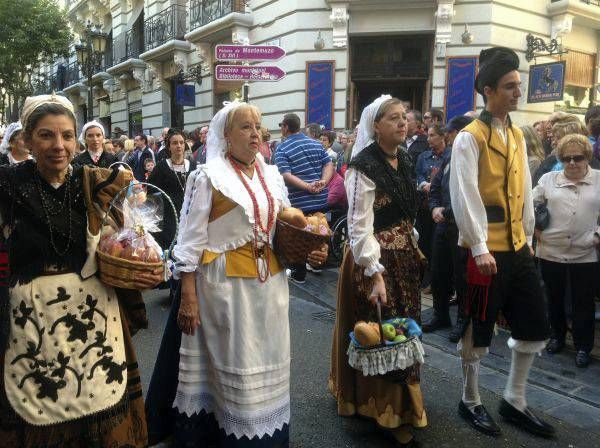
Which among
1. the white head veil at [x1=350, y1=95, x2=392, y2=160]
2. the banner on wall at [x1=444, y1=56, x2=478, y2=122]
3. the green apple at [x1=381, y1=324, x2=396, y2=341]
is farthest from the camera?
the banner on wall at [x1=444, y1=56, x2=478, y2=122]

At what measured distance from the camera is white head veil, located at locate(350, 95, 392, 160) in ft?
10.5

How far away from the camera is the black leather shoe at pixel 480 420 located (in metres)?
3.29

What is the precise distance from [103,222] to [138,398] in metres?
0.84

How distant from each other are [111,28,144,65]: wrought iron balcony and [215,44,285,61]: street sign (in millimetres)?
15396

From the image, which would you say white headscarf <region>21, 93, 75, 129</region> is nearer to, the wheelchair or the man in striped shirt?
the man in striped shirt

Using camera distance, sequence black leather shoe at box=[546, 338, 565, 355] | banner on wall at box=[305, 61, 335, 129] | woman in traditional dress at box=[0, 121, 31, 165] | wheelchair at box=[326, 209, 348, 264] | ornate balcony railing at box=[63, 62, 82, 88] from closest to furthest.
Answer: black leather shoe at box=[546, 338, 565, 355], woman in traditional dress at box=[0, 121, 31, 165], wheelchair at box=[326, 209, 348, 264], banner on wall at box=[305, 61, 335, 129], ornate balcony railing at box=[63, 62, 82, 88]

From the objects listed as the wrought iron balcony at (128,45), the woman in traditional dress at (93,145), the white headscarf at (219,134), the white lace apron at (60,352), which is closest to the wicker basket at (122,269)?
the white lace apron at (60,352)

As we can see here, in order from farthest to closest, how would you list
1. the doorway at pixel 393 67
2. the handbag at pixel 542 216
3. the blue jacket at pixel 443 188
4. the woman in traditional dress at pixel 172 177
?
1. the doorway at pixel 393 67
2. the woman in traditional dress at pixel 172 177
3. the blue jacket at pixel 443 188
4. the handbag at pixel 542 216

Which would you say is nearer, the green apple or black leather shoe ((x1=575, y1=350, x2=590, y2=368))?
the green apple

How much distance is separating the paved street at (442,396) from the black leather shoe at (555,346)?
11 cm

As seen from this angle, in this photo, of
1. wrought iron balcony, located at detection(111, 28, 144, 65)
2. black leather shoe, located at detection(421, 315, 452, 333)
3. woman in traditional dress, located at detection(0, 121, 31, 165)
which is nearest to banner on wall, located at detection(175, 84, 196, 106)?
wrought iron balcony, located at detection(111, 28, 144, 65)

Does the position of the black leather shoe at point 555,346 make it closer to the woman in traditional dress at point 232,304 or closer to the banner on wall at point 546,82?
the woman in traditional dress at point 232,304

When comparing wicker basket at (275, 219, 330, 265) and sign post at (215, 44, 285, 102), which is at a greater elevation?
sign post at (215, 44, 285, 102)

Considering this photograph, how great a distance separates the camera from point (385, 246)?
3.19 m
